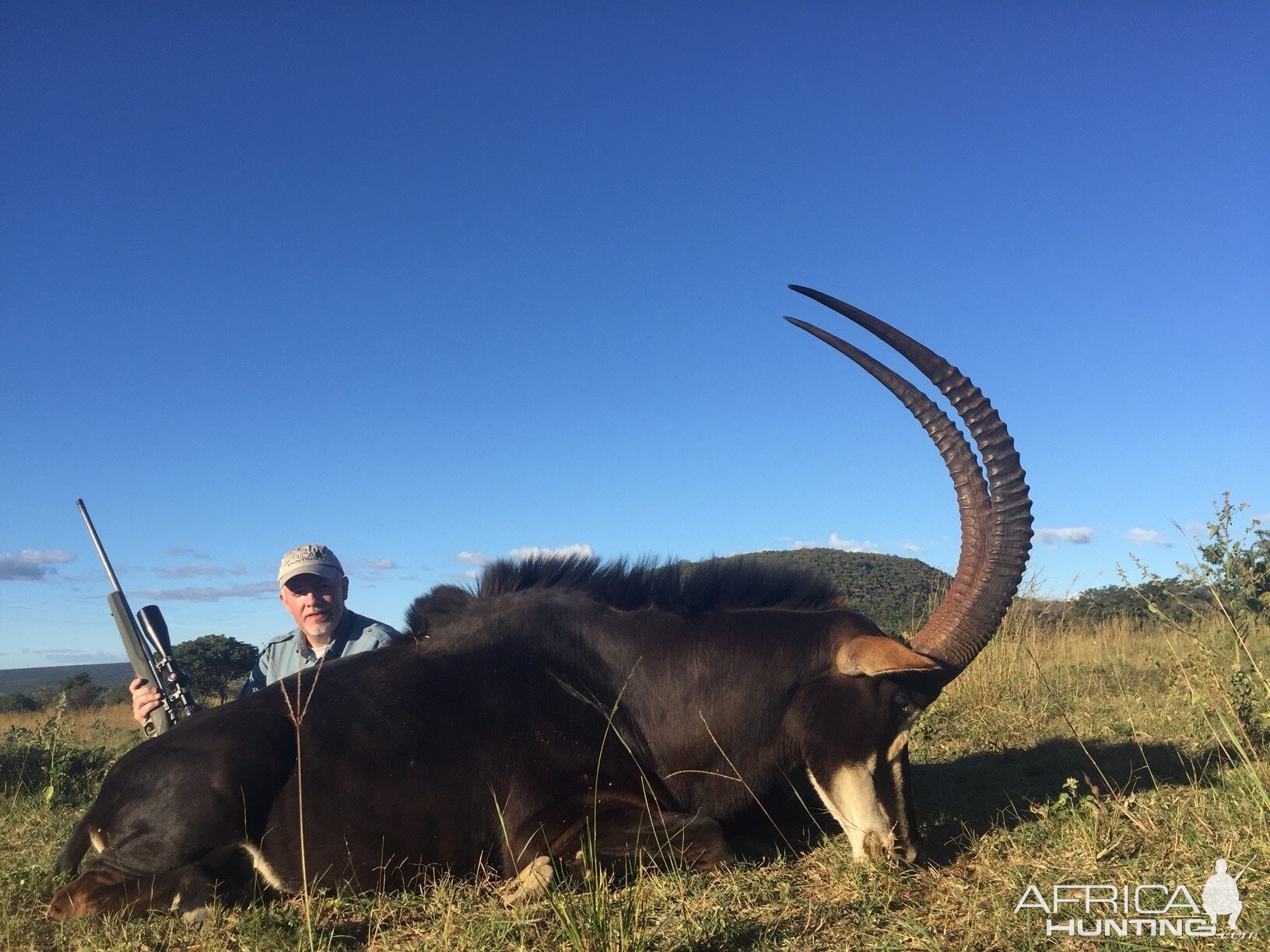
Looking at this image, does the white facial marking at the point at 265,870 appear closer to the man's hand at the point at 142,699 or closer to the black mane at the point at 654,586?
the black mane at the point at 654,586

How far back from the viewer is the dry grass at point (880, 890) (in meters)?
3.10

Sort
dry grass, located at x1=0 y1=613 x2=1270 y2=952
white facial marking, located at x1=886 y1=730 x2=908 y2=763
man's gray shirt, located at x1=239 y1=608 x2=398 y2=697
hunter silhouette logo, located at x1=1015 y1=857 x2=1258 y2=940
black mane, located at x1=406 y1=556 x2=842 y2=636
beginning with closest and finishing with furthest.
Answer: hunter silhouette logo, located at x1=1015 y1=857 x2=1258 y2=940 → dry grass, located at x1=0 y1=613 x2=1270 y2=952 → white facial marking, located at x1=886 y1=730 x2=908 y2=763 → black mane, located at x1=406 y1=556 x2=842 y2=636 → man's gray shirt, located at x1=239 y1=608 x2=398 y2=697

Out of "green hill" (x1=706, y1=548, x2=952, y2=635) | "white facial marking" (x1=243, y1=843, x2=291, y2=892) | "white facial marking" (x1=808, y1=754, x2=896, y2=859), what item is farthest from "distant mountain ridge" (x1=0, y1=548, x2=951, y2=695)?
"white facial marking" (x1=243, y1=843, x2=291, y2=892)

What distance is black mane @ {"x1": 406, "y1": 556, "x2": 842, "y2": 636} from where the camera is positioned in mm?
4738

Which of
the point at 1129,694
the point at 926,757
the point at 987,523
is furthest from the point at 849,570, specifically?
the point at 987,523

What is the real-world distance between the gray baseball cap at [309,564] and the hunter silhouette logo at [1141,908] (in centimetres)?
478

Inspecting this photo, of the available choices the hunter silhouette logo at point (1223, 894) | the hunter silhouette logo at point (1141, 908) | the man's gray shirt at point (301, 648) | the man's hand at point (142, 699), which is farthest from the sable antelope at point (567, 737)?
the man's gray shirt at point (301, 648)

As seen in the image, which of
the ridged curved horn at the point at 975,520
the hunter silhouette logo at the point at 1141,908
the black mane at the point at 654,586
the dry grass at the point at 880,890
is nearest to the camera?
the hunter silhouette logo at the point at 1141,908

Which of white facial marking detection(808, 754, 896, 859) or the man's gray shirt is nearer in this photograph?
white facial marking detection(808, 754, 896, 859)

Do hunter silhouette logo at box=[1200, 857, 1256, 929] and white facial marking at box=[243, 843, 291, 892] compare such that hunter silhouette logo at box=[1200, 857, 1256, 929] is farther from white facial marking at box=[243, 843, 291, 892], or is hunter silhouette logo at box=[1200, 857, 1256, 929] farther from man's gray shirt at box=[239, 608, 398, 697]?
man's gray shirt at box=[239, 608, 398, 697]

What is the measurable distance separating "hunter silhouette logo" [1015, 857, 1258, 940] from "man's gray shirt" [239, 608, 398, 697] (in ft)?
14.8

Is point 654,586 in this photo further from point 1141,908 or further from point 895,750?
point 1141,908

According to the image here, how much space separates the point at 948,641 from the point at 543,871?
2.10 meters

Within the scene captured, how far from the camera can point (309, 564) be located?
626 cm
